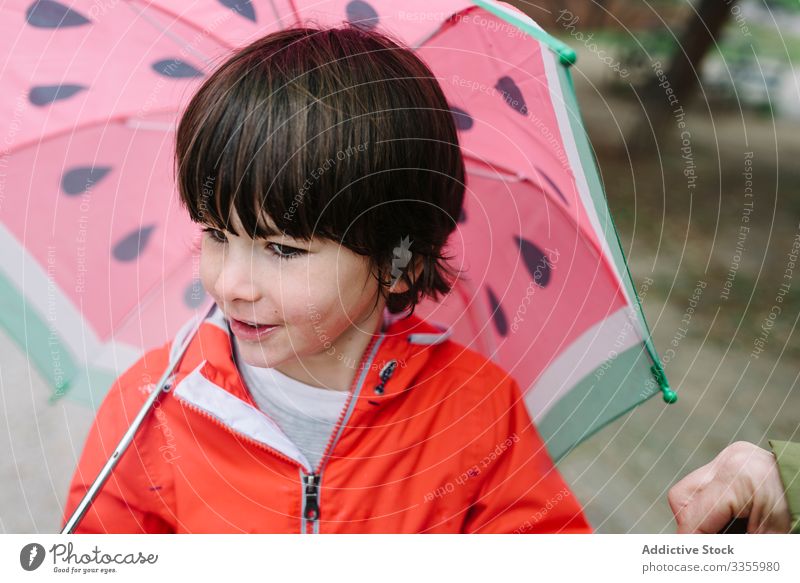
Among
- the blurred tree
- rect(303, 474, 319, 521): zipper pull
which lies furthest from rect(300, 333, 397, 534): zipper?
the blurred tree

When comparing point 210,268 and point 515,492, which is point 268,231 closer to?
point 210,268

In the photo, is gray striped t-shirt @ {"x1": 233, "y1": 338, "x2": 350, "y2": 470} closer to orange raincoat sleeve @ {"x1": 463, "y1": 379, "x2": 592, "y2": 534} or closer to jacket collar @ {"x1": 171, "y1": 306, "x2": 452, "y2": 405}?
jacket collar @ {"x1": 171, "y1": 306, "x2": 452, "y2": 405}

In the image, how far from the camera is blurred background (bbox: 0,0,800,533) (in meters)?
0.77

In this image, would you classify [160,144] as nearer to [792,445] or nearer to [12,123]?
[12,123]

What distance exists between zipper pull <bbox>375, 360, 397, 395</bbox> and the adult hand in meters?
0.24

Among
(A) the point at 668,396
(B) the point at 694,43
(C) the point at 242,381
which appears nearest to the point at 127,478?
(C) the point at 242,381

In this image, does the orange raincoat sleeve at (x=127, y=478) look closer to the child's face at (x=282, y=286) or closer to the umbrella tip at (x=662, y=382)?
the child's face at (x=282, y=286)

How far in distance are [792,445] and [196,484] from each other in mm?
458

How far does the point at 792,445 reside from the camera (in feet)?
1.78

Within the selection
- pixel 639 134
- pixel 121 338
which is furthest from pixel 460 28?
pixel 639 134

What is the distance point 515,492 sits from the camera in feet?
1.99

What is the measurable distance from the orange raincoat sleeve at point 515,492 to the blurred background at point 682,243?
0.36 metres

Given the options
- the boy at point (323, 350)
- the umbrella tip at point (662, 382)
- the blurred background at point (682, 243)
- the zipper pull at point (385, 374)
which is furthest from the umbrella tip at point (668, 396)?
the blurred background at point (682, 243)

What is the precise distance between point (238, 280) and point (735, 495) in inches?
15.8
